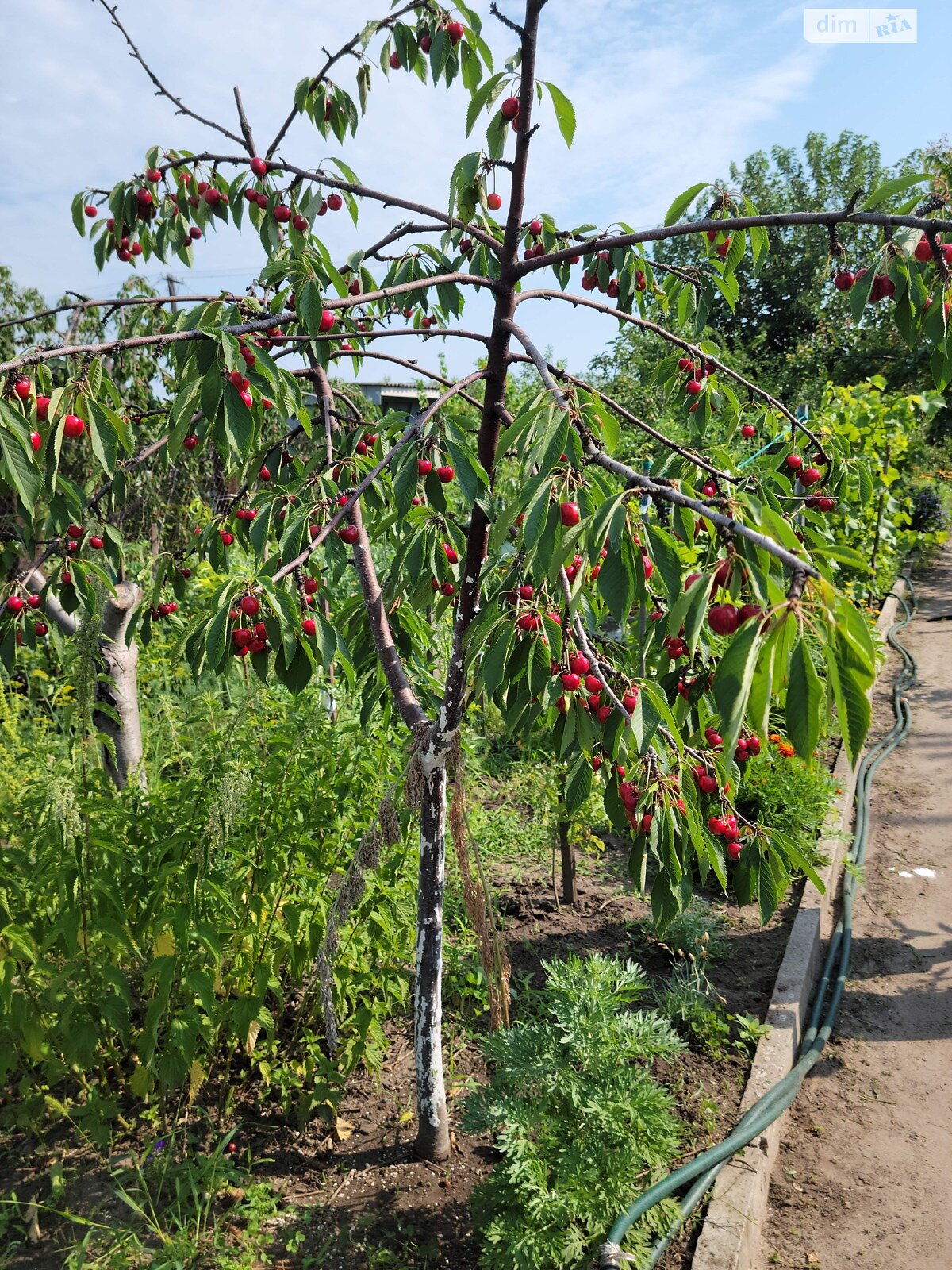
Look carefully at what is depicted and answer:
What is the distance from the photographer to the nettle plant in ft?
Answer: 4.21

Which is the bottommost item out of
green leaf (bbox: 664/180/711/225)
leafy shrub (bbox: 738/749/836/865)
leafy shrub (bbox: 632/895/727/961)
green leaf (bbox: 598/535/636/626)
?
leafy shrub (bbox: 632/895/727/961)

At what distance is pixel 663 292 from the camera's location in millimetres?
2436

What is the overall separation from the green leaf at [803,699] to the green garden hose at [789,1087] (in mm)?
1545

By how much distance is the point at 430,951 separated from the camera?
7.56ft

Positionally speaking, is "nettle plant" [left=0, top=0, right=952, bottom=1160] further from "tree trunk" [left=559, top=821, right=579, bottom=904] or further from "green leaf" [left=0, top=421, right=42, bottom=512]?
"tree trunk" [left=559, top=821, right=579, bottom=904]

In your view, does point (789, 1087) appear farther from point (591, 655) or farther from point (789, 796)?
point (591, 655)

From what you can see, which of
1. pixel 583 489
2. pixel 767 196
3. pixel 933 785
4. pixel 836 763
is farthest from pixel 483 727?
pixel 767 196

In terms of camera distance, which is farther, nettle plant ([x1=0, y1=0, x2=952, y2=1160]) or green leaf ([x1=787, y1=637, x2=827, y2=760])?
nettle plant ([x1=0, y1=0, x2=952, y2=1160])

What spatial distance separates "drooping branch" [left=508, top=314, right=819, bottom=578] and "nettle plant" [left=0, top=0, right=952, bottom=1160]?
0.01 m

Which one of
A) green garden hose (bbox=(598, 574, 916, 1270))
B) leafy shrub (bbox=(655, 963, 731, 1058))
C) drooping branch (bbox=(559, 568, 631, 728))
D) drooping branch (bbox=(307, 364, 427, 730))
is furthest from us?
leafy shrub (bbox=(655, 963, 731, 1058))

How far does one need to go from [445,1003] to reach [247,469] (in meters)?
2.06

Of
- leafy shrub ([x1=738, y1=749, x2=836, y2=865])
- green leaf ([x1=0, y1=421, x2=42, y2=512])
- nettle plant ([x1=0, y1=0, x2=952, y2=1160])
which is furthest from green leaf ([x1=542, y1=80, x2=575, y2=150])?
leafy shrub ([x1=738, y1=749, x2=836, y2=865])

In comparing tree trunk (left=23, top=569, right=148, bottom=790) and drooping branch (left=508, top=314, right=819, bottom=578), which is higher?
drooping branch (left=508, top=314, right=819, bottom=578)

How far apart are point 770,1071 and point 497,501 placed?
229cm
